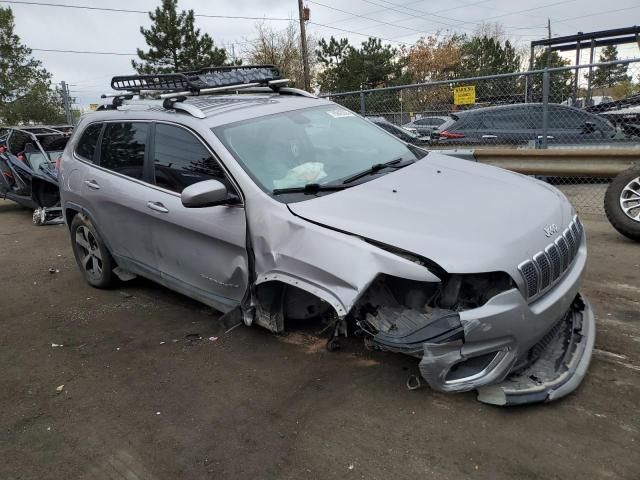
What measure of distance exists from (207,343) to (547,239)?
250 centimetres

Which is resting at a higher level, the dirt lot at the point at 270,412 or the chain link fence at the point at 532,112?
the chain link fence at the point at 532,112

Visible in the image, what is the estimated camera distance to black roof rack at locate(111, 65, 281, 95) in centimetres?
448

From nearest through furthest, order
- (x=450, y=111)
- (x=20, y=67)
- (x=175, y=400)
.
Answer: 1. (x=175, y=400)
2. (x=450, y=111)
3. (x=20, y=67)

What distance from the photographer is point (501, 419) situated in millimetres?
2781

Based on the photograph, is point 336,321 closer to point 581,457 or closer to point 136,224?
point 581,457

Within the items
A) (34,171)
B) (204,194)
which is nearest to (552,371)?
(204,194)

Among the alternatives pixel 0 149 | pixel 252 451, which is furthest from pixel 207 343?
pixel 0 149

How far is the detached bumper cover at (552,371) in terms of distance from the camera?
9.04 ft

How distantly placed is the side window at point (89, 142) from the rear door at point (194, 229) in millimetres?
1112

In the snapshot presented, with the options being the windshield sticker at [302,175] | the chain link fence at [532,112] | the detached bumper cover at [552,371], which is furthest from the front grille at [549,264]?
the chain link fence at [532,112]

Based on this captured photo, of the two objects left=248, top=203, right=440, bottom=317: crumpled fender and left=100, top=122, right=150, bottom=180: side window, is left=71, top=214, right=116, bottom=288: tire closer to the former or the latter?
left=100, top=122, right=150, bottom=180: side window

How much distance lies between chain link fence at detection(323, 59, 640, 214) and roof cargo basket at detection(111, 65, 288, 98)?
4.13 m

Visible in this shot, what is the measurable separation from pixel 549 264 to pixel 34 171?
9121 mm

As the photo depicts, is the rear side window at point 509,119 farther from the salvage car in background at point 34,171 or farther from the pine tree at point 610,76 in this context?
the salvage car in background at point 34,171
